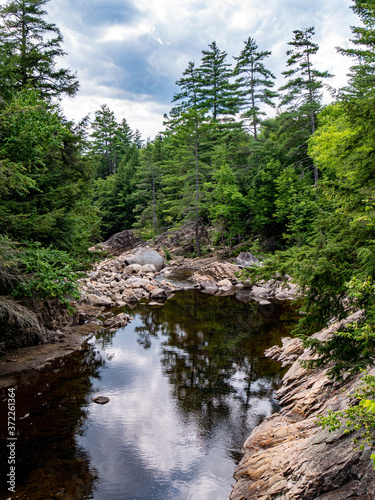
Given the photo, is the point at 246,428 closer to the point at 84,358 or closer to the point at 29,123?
the point at 84,358

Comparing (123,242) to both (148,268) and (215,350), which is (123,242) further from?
(215,350)

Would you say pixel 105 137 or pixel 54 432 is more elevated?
pixel 105 137

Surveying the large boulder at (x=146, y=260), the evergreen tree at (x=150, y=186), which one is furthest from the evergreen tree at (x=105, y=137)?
the large boulder at (x=146, y=260)

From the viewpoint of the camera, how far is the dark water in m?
5.49

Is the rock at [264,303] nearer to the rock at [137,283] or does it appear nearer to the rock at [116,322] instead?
the rock at [137,283]

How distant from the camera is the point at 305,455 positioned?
14.1ft

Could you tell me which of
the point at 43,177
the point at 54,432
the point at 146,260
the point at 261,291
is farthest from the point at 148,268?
the point at 54,432

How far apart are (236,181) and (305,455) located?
94.7ft

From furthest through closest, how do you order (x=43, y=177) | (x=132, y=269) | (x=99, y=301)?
(x=132, y=269) → (x=99, y=301) → (x=43, y=177)

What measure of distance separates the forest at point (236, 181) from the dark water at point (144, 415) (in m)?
2.67

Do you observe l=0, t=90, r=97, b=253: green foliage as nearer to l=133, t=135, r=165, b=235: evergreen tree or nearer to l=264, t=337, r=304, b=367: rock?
l=264, t=337, r=304, b=367: rock

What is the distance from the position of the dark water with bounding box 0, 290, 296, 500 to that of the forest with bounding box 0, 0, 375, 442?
8.77 feet

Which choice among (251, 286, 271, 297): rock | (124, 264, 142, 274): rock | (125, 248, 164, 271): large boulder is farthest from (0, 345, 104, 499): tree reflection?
(125, 248, 164, 271): large boulder

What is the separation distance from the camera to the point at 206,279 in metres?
23.8
